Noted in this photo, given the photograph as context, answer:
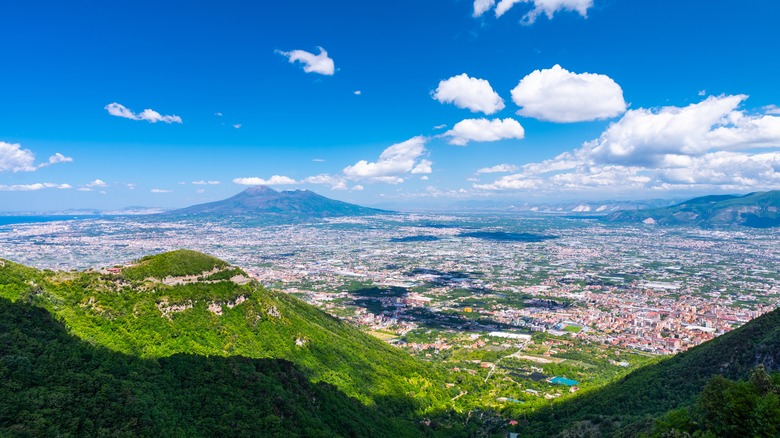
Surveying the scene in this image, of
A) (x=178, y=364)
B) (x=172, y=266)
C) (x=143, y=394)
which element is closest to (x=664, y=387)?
(x=178, y=364)

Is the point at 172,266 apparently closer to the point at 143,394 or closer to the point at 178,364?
the point at 178,364

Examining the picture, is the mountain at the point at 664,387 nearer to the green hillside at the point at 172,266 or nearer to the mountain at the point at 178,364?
the mountain at the point at 178,364

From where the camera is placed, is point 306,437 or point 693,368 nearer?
point 306,437

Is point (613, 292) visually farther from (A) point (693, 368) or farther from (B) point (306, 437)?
(B) point (306, 437)

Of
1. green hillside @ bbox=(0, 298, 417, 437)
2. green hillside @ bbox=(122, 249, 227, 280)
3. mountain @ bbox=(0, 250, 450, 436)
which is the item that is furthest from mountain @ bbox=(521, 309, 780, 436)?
green hillside @ bbox=(122, 249, 227, 280)

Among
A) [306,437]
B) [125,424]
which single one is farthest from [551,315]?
[125,424]

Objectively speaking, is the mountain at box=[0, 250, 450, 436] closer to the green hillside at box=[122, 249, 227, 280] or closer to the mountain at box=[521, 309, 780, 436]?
the green hillside at box=[122, 249, 227, 280]

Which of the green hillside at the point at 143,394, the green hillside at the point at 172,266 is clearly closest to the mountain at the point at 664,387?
the green hillside at the point at 143,394
